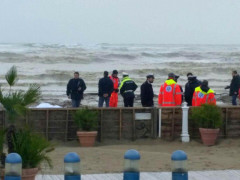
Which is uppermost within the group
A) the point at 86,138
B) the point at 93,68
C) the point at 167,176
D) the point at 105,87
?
the point at 93,68

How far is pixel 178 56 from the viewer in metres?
81.5

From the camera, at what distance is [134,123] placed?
54.3 feet

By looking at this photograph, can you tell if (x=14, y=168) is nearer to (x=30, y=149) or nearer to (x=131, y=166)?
(x=30, y=149)

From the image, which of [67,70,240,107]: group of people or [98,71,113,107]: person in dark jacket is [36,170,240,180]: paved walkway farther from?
[98,71,113,107]: person in dark jacket

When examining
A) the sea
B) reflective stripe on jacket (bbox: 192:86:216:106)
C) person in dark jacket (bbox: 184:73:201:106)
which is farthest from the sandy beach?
the sea

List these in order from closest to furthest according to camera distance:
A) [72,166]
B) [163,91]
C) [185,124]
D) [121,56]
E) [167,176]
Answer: [72,166] < [167,176] < [185,124] < [163,91] < [121,56]

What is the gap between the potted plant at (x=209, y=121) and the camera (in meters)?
16.0

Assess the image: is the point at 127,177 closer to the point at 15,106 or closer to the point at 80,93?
the point at 15,106

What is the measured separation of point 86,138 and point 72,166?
690 cm

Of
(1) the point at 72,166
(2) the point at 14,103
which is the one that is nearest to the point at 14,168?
(1) the point at 72,166

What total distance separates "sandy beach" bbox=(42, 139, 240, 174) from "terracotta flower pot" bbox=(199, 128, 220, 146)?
0.56 feet

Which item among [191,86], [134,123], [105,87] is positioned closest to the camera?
[134,123]

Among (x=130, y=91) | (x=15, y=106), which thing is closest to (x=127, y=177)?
(x=15, y=106)

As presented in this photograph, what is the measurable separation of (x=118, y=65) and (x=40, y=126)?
4839 cm
